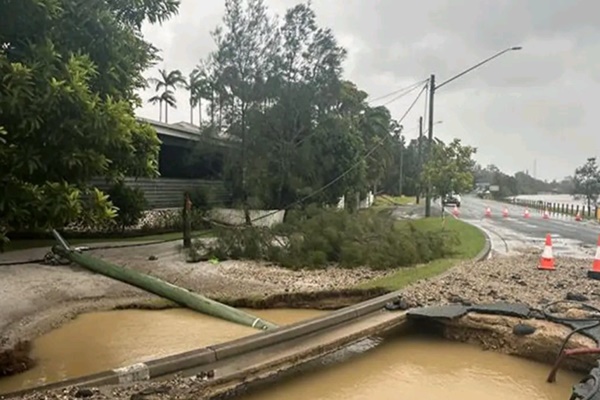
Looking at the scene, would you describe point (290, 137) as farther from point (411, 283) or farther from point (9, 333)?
point (9, 333)

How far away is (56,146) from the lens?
14.3ft

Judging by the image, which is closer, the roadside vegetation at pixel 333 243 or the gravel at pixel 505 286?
the gravel at pixel 505 286

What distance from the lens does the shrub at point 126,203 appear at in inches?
676

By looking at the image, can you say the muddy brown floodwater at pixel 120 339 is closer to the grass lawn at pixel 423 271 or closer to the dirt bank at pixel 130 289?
the dirt bank at pixel 130 289

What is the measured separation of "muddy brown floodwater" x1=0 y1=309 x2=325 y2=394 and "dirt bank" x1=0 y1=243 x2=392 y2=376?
0.27m

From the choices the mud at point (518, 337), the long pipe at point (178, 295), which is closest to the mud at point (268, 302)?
the long pipe at point (178, 295)

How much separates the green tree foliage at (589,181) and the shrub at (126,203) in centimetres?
3754

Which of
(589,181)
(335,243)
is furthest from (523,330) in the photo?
(589,181)

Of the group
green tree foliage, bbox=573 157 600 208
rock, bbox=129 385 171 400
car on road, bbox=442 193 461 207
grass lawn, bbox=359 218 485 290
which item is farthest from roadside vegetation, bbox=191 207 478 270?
green tree foliage, bbox=573 157 600 208

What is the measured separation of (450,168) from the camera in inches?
1013

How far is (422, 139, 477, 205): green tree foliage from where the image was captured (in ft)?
84.7

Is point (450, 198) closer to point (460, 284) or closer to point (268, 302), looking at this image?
point (460, 284)

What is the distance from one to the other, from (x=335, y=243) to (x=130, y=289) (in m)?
4.92

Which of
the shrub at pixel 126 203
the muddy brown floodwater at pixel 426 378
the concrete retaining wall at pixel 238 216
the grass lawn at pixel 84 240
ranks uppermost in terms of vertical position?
the shrub at pixel 126 203
